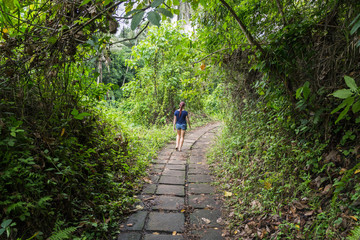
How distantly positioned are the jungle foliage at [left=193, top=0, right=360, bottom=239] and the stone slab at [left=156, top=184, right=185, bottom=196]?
84 cm

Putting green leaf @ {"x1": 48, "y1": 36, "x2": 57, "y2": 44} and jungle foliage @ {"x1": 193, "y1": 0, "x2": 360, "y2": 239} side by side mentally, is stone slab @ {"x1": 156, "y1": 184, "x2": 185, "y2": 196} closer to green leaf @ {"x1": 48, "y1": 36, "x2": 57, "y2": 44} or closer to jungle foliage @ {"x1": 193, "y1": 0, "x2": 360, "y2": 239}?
jungle foliage @ {"x1": 193, "y1": 0, "x2": 360, "y2": 239}

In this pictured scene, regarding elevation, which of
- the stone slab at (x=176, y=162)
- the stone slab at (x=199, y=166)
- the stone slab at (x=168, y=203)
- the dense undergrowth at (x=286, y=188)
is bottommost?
the stone slab at (x=168, y=203)

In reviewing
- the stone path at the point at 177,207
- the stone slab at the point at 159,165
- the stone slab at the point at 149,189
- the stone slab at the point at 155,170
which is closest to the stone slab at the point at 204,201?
the stone path at the point at 177,207

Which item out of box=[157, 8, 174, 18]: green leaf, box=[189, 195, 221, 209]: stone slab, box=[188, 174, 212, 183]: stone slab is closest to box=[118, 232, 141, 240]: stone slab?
box=[189, 195, 221, 209]: stone slab

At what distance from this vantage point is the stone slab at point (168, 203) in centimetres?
333

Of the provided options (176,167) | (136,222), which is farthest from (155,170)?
(136,222)

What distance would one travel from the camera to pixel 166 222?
2932mm

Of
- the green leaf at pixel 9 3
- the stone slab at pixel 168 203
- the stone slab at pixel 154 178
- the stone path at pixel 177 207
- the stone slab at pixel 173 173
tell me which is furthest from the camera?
the stone slab at pixel 173 173

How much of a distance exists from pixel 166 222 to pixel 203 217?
561mm

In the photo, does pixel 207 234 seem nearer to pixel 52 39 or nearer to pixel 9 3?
pixel 52 39

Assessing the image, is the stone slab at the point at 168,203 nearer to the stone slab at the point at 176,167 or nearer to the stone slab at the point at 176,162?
the stone slab at the point at 176,167

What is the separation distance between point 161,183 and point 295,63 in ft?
10.3

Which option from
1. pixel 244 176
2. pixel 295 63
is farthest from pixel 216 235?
pixel 295 63

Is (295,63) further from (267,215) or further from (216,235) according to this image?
(216,235)
